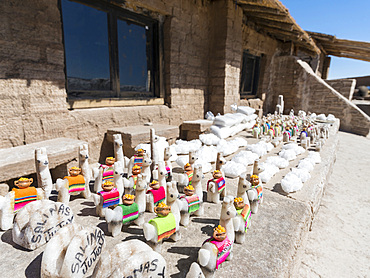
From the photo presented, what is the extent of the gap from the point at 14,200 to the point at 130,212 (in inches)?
34.4

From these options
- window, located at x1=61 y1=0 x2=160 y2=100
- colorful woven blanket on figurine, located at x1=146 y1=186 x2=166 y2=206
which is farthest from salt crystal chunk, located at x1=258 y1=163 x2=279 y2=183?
window, located at x1=61 y1=0 x2=160 y2=100

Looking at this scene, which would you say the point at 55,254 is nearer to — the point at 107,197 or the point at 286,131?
the point at 107,197

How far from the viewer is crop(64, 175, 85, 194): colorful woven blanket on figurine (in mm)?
1948

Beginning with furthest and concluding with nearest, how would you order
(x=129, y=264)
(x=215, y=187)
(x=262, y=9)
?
(x=262, y=9), (x=215, y=187), (x=129, y=264)

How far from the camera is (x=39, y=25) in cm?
269

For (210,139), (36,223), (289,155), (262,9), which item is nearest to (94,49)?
(262,9)

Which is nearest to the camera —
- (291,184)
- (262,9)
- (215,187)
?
(215,187)

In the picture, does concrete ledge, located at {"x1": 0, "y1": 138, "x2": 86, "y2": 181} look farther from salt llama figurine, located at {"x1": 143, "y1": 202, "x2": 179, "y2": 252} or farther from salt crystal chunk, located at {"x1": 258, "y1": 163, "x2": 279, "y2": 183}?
salt crystal chunk, located at {"x1": 258, "y1": 163, "x2": 279, "y2": 183}

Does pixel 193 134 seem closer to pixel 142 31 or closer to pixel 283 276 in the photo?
pixel 283 276

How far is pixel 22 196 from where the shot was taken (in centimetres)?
166

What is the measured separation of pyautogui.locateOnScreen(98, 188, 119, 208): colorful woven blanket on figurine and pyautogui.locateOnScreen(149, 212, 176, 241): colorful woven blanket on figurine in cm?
48

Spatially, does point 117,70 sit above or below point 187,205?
above

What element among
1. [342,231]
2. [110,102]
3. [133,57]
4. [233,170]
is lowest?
[342,231]

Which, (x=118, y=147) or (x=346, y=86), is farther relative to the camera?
(x=346, y=86)
